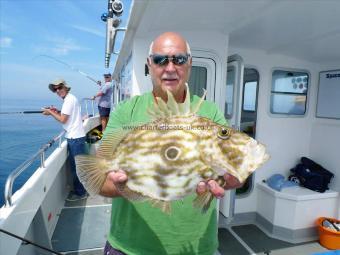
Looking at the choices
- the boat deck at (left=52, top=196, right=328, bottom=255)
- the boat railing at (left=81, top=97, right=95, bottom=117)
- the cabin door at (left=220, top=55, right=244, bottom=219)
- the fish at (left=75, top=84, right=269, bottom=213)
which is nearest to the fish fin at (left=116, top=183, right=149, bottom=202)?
the fish at (left=75, top=84, right=269, bottom=213)

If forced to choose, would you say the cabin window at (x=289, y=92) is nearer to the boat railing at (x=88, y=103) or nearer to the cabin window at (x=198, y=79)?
the cabin window at (x=198, y=79)

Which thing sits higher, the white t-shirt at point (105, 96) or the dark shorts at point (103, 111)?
the white t-shirt at point (105, 96)

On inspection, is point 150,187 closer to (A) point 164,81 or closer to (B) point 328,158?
(A) point 164,81

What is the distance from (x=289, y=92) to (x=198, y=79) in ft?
8.24

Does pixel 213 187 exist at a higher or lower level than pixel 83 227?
higher

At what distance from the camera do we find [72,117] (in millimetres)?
5375

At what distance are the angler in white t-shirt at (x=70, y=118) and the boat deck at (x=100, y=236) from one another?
703 millimetres

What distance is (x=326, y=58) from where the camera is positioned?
203 inches

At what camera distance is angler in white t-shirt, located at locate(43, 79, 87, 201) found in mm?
5301

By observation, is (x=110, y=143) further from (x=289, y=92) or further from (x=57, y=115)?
(x=289, y=92)

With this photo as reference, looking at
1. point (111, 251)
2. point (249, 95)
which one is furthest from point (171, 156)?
point (249, 95)

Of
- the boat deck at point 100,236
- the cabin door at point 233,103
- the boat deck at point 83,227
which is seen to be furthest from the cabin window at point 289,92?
the boat deck at point 83,227

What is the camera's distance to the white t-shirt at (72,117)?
208 inches

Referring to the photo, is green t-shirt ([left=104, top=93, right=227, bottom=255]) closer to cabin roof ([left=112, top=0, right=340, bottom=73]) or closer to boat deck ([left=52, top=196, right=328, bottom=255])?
cabin roof ([left=112, top=0, right=340, bottom=73])
